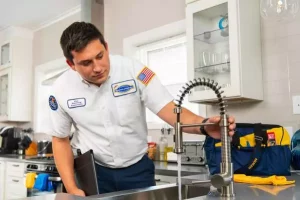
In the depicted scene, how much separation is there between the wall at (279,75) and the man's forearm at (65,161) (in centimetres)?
139

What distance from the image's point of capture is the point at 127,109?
152cm

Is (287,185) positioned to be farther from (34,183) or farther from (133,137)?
(34,183)

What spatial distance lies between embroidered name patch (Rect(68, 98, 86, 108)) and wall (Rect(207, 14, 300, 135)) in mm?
1367

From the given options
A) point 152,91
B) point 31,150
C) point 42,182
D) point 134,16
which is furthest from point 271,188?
point 31,150

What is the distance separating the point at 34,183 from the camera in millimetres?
3258

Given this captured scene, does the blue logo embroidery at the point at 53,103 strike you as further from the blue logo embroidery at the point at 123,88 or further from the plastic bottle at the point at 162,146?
the plastic bottle at the point at 162,146

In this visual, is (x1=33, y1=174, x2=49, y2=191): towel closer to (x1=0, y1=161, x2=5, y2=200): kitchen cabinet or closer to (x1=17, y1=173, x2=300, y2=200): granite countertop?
(x1=0, y1=161, x2=5, y2=200): kitchen cabinet

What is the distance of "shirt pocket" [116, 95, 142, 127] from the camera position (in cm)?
152

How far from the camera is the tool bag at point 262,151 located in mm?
1725

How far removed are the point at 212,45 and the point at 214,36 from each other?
7 centimetres

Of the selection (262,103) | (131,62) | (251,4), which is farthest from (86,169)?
(251,4)

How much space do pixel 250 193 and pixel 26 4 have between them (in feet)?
12.9

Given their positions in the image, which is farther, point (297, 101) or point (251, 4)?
point (251, 4)

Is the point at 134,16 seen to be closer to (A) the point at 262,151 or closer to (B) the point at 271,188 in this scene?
(A) the point at 262,151
